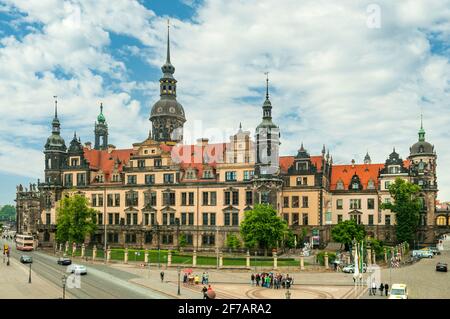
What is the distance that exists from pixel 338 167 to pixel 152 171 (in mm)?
36480

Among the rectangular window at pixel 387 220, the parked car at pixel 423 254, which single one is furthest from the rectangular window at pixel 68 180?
the parked car at pixel 423 254

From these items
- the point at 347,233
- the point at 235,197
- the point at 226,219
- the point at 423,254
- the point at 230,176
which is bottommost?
the point at 423,254

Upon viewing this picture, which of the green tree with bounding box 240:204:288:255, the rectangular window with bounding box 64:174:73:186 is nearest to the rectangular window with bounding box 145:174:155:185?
the rectangular window with bounding box 64:174:73:186

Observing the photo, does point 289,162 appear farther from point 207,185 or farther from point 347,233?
point 347,233

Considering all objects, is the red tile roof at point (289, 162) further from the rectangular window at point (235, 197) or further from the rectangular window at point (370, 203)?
the rectangular window at point (370, 203)

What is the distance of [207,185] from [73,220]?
23228mm

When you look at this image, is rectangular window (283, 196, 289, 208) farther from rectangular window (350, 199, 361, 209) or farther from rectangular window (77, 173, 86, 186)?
rectangular window (77, 173, 86, 186)

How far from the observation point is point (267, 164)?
80438mm

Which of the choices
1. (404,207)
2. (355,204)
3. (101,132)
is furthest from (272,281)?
(101,132)

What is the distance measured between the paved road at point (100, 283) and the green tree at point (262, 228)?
1832 centimetres

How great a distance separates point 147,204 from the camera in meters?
90.1

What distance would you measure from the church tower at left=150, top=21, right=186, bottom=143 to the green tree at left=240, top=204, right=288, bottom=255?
123ft
